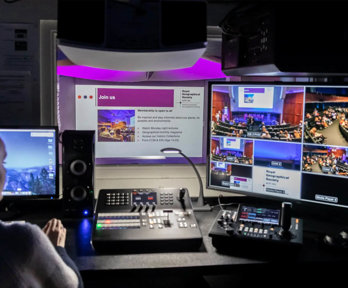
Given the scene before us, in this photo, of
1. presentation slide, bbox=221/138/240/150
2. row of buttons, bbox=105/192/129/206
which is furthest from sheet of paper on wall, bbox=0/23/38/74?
presentation slide, bbox=221/138/240/150

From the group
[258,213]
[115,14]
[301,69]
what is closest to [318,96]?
[301,69]

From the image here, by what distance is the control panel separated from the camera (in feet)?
4.76

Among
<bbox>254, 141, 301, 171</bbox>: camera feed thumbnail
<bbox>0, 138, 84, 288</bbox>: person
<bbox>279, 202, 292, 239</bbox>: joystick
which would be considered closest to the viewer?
<bbox>0, 138, 84, 288</bbox>: person

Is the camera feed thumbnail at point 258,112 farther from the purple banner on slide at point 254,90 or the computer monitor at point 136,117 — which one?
the computer monitor at point 136,117

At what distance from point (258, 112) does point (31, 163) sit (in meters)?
0.99

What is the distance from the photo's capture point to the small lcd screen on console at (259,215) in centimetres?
158

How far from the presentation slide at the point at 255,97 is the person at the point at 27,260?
0.99m

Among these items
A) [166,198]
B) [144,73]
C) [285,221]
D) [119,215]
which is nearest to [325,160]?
[285,221]

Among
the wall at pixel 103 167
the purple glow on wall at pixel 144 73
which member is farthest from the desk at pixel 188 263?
the purple glow on wall at pixel 144 73

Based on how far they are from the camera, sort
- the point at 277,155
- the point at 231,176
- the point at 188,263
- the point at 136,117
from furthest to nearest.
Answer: the point at 136,117
the point at 231,176
the point at 277,155
the point at 188,263

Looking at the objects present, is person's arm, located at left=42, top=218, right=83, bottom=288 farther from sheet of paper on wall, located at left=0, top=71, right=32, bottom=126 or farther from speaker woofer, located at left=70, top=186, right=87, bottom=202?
sheet of paper on wall, located at left=0, top=71, right=32, bottom=126

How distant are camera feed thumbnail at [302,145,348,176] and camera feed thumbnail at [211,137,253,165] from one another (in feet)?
0.76

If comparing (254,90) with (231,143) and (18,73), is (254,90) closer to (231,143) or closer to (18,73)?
(231,143)

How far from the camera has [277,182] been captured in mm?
1741
